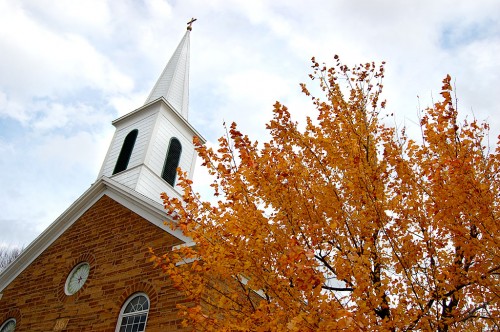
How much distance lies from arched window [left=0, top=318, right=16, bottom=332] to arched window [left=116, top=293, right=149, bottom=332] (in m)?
4.54

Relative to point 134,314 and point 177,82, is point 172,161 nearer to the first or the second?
point 177,82

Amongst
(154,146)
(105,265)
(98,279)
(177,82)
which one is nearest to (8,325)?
(98,279)

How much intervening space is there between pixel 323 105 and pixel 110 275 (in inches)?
289

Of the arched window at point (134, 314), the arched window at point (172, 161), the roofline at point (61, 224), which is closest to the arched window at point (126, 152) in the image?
the arched window at point (172, 161)

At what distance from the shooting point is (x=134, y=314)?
9.26 m

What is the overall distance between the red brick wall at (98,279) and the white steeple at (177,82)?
25.5ft

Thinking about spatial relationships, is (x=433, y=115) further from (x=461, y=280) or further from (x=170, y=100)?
(x=170, y=100)

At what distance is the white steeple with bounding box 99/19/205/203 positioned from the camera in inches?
591

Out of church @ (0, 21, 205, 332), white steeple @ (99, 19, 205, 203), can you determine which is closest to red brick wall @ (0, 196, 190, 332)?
church @ (0, 21, 205, 332)

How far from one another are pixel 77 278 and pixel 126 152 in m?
6.72

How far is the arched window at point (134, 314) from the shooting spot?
9070mm

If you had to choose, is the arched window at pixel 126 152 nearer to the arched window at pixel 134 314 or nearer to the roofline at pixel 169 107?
the roofline at pixel 169 107

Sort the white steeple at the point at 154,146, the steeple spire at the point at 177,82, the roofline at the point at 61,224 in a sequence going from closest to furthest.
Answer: the roofline at the point at 61,224 → the white steeple at the point at 154,146 → the steeple spire at the point at 177,82

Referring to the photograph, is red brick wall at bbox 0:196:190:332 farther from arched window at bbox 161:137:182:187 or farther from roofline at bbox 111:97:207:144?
roofline at bbox 111:97:207:144
